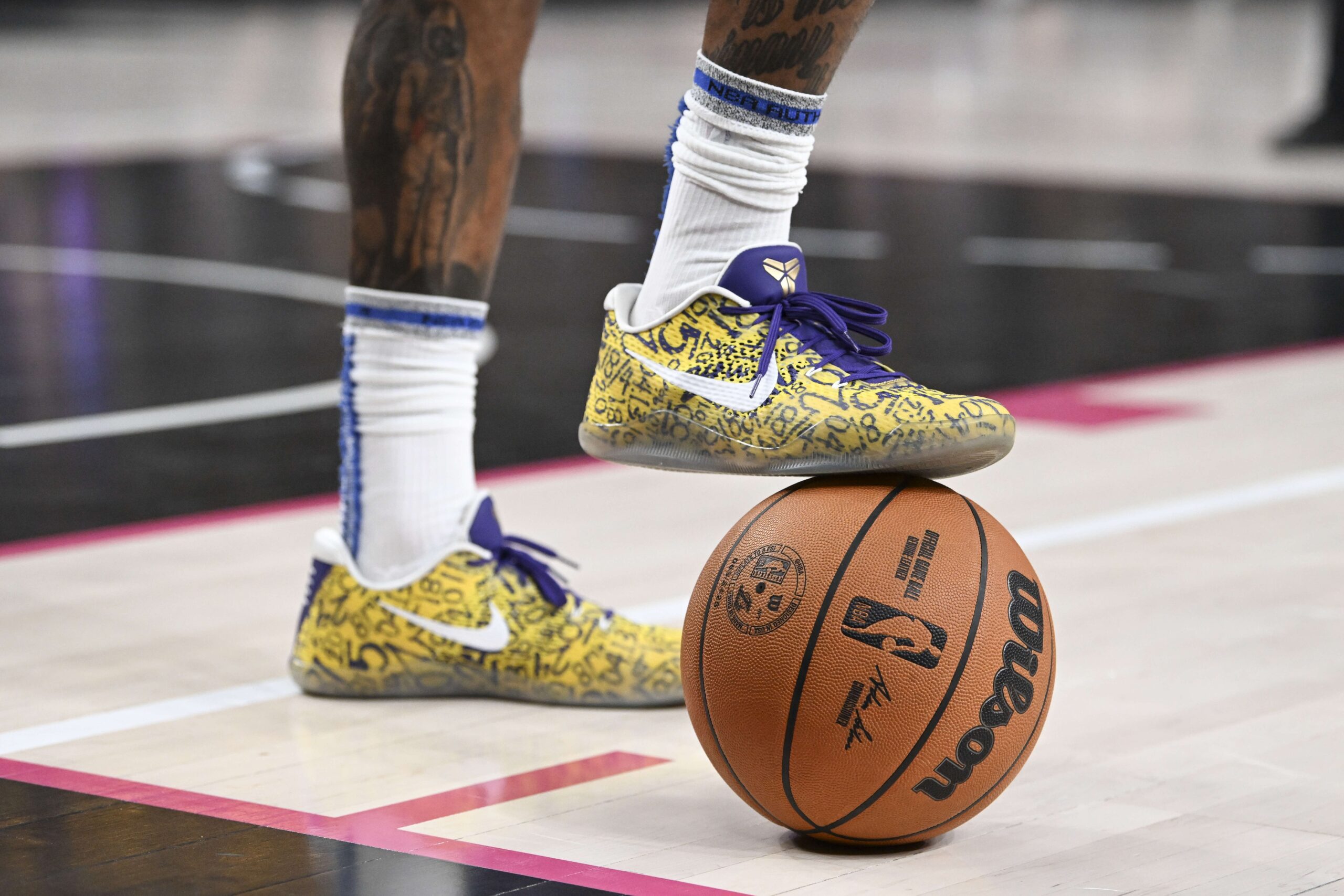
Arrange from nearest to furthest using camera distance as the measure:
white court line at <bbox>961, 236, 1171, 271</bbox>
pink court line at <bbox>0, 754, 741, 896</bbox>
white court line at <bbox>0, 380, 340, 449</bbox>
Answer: pink court line at <bbox>0, 754, 741, 896</bbox>, white court line at <bbox>0, 380, 340, 449</bbox>, white court line at <bbox>961, 236, 1171, 271</bbox>

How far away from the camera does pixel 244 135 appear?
1225 centimetres

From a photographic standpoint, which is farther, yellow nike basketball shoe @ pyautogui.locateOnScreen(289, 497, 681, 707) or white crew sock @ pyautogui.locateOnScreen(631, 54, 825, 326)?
yellow nike basketball shoe @ pyautogui.locateOnScreen(289, 497, 681, 707)

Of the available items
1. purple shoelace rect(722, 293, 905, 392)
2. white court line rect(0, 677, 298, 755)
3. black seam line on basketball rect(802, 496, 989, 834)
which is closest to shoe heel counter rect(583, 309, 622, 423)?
purple shoelace rect(722, 293, 905, 392)

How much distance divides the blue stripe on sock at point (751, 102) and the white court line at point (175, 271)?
171 inches

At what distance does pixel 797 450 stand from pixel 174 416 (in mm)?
2921

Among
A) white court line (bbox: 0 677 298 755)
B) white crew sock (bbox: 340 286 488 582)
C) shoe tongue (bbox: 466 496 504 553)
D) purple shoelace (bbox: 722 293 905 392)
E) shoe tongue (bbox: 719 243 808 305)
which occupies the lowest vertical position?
white court line (bbox: 0 677 298 755)

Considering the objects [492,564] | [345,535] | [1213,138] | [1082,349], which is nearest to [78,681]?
[345,535]

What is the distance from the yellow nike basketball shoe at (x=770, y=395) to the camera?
2.10 metres

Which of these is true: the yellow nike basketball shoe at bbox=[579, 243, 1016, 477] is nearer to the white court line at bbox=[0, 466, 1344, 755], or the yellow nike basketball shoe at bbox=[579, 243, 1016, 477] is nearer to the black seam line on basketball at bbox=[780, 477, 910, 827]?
the black seam line on basketball at bbox=[780, 477, 910, 827]

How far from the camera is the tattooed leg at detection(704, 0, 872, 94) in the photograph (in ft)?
7.34

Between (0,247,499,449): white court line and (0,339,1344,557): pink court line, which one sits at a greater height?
(0,339,1344,557): pink court line

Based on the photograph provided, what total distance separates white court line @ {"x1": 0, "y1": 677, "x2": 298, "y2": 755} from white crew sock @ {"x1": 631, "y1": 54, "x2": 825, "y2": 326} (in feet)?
2.59

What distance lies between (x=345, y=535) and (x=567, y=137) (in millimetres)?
10020

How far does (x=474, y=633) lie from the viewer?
2.63 m
